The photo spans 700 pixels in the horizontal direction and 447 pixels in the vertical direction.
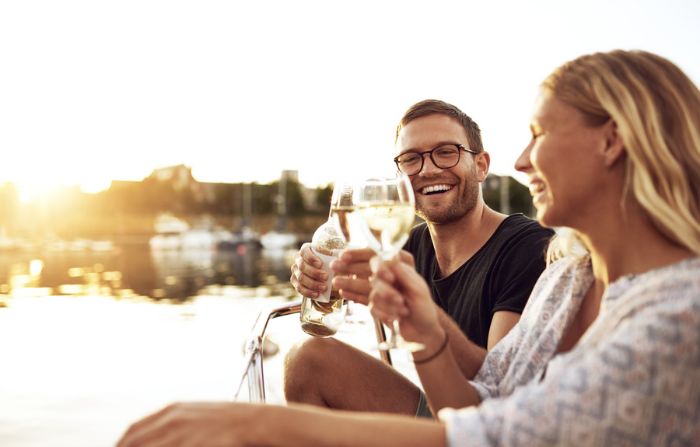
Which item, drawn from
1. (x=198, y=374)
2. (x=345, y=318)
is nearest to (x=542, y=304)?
(x=345, y=318)

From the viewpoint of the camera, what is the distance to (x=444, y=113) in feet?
10.7

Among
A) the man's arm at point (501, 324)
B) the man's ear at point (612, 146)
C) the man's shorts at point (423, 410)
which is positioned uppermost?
the man's ear at point (612, 146)

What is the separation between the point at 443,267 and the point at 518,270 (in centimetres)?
68

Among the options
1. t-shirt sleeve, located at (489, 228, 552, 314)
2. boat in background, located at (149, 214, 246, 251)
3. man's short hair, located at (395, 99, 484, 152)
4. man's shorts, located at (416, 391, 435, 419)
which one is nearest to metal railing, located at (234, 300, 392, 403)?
man's shorts, located at (416, 391, 435, 419)

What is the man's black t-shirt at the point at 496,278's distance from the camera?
265 cm

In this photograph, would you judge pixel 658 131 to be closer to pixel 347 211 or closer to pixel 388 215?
pixel 388 215

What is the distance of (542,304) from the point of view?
1.88m

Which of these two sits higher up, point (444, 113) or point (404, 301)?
point (444, 113)

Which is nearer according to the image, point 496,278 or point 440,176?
point 496,278

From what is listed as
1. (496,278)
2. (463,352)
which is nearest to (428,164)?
(496,278)

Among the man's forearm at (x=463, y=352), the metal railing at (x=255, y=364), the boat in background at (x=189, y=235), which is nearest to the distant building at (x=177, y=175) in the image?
the boat in background at (x=189, y=235)

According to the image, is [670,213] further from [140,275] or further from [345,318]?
[140,275]

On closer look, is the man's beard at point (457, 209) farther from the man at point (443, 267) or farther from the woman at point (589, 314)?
the woman at point (589, 314)

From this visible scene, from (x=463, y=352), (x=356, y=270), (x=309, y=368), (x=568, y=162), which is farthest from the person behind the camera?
(x=309, y=368)
